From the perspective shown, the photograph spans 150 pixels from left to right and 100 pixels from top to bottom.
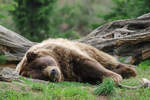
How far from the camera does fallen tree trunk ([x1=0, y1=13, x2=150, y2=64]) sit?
8.05 m

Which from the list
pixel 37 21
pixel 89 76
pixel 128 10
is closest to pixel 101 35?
pixel 128 10

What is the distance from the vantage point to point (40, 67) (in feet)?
20.2

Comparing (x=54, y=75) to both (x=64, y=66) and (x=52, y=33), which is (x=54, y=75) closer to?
(x=64, y=66)

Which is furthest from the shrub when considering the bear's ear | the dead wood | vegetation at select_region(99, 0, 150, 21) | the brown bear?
the bear's ear

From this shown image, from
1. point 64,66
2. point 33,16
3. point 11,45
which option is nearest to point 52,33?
point 33,16

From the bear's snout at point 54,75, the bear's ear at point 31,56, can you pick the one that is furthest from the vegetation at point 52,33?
the bear's ear at point 31,56

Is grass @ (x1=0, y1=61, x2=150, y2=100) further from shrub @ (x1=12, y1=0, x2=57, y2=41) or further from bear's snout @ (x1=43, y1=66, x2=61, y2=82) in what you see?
shrub @ (x1=12, y1=0, x2=57, y2=41)

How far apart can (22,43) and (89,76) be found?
316 centimetres

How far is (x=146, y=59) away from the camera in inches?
339

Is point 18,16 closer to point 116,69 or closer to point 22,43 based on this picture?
point 22,43

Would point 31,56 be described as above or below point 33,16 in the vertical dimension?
below

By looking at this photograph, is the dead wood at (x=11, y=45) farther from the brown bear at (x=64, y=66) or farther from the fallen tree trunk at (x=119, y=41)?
the brown bear at (x=64, y=66)

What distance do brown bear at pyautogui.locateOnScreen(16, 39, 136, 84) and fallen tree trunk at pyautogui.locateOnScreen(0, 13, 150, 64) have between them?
4.04 ft

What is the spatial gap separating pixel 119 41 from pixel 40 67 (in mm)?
2962
